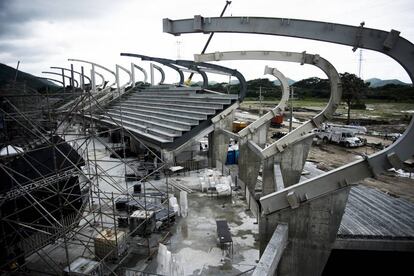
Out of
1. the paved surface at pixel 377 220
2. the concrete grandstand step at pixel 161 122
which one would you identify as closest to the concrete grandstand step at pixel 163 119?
the concrete grandstand step at pixel 161 122

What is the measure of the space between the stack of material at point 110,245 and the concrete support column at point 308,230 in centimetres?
447

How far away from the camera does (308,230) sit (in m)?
7.96

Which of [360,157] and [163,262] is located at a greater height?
[360,157]

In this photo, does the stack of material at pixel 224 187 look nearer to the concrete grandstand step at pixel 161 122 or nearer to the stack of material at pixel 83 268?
the concrete grandstand step at pixel 161 122

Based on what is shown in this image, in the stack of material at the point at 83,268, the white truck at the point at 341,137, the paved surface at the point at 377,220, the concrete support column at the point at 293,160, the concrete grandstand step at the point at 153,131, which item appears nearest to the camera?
the stack of material at the point at 83,268

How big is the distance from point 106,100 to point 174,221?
29118mm

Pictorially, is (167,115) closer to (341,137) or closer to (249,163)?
(249,163)

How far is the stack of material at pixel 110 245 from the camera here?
8.76 metres

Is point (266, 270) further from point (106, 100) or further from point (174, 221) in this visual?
point (106, 100)

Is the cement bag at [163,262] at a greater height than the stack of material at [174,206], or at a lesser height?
lesser

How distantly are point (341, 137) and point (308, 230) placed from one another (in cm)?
2319

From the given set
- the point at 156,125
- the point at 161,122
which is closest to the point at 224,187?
the point at 156,125

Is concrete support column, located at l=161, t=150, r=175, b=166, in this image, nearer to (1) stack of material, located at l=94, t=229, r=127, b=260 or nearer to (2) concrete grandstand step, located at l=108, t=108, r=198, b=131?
(2) concrete grandstand step, located at l=108, t=108, r=198, b=131

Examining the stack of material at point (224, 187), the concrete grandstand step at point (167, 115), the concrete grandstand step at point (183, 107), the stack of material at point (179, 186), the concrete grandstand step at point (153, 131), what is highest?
the concrete grandstand step at point (183, 107)
